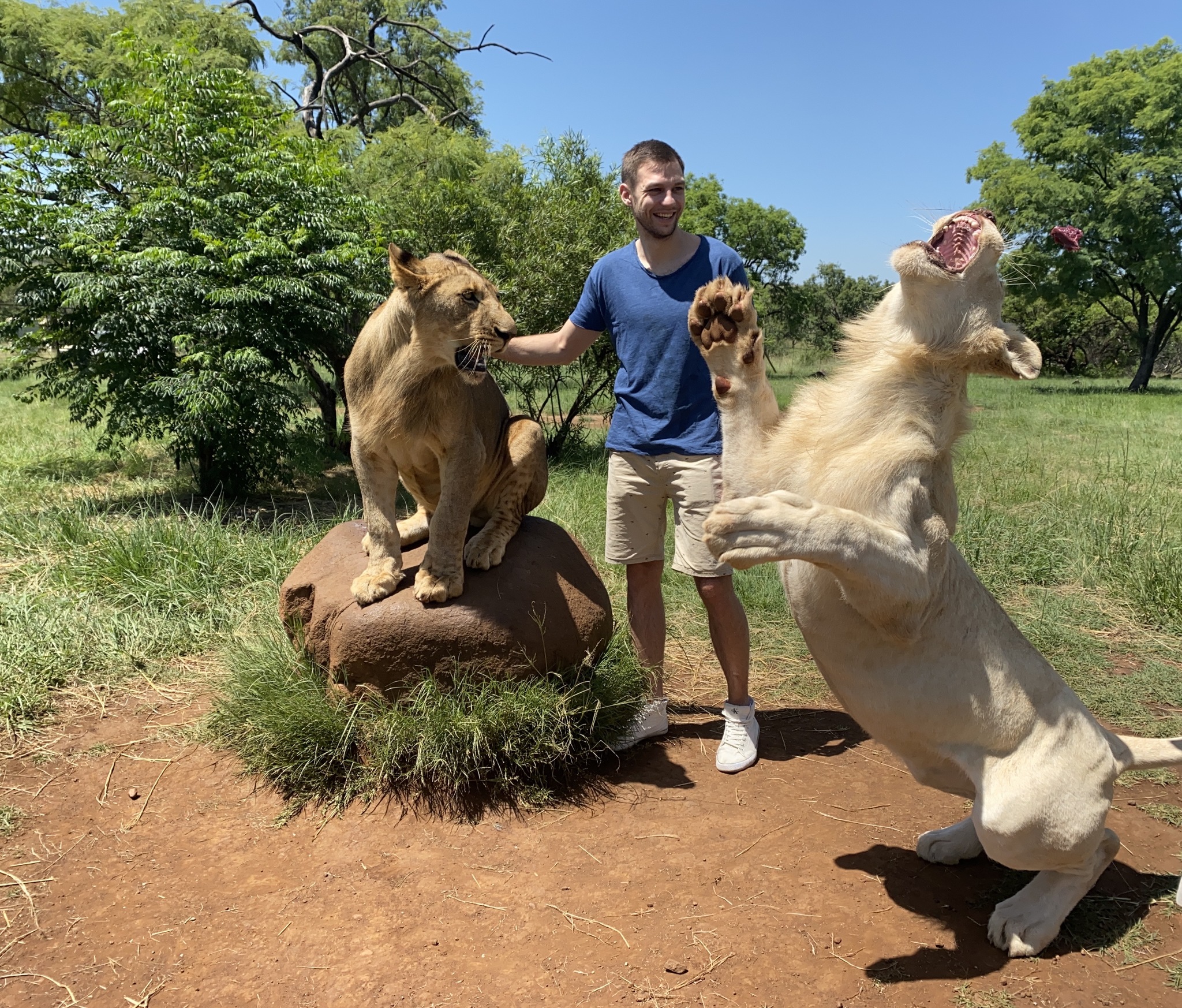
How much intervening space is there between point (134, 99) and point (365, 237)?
263 cm

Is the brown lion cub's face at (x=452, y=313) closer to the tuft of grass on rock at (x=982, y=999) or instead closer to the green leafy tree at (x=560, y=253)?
the tuft of grass on rock at (x=982, y=999)

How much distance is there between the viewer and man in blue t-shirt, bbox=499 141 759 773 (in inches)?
164

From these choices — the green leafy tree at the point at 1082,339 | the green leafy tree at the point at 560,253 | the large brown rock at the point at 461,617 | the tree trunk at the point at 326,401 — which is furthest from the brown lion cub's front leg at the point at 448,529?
the green leafy tree at the point at 1082,339

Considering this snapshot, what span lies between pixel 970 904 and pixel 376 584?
114 inches

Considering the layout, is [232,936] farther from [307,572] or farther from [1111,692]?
[1111,692]

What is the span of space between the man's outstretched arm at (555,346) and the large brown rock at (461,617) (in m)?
0.95

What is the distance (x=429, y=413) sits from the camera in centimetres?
385

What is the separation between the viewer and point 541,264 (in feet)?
36.1

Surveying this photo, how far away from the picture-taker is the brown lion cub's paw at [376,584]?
3959mm

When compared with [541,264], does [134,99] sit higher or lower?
higher

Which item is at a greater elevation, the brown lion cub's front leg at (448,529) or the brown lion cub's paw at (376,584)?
the brown lion cub's front leg at (448,529)

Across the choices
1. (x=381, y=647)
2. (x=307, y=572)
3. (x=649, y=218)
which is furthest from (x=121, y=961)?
(x=649, y=218)

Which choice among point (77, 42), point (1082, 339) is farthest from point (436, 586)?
point (1082, 339)

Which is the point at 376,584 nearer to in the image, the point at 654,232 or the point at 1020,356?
the point at 654,232
